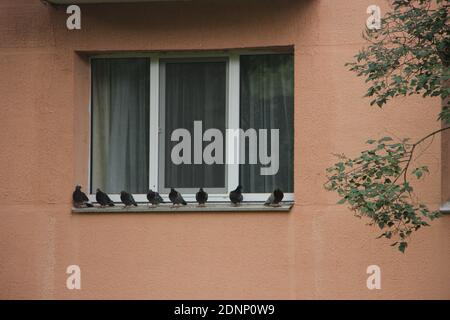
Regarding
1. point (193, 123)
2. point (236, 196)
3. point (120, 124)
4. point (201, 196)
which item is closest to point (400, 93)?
point (236, 196)

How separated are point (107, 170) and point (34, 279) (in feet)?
4.44

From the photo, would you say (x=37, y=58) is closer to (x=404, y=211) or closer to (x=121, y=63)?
(x=121, y=63)

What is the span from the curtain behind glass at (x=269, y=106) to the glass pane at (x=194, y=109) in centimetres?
24

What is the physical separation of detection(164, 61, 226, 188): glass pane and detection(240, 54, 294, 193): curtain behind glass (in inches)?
9.3

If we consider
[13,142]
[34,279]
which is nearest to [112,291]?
[34,279]

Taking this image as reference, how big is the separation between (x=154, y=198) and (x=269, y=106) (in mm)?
1512

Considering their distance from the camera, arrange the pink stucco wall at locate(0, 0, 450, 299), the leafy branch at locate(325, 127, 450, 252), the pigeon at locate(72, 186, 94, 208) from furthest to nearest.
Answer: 1. the pigeon at locate(72, 186, 94, 208)
2. the pink stucco wall at locate(0, 0, 450, 299)
3. the leafy branch at locate(325, 127, 450, 252)

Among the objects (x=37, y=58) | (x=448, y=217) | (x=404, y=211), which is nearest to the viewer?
(x=404, y=211)

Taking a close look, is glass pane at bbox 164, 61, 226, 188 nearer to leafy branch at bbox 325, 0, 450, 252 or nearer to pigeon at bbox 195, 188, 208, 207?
pigeon at bbox 195, 188, 208, 207

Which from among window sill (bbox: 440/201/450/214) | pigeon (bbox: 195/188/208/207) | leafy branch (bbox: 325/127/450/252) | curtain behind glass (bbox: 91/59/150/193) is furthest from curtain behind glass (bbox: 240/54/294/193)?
leafy branch (bbox: 325/127/450/252)

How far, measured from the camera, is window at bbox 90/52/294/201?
11703 millimetres

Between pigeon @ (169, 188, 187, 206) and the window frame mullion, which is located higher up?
the window frame mullion

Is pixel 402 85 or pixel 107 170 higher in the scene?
pixel 402 85

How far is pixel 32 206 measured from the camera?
1157 centimetres
